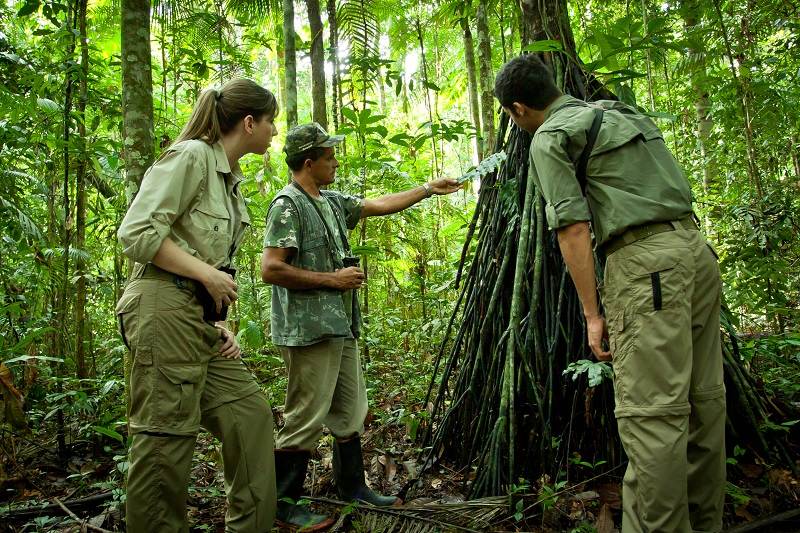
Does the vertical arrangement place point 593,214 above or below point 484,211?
below

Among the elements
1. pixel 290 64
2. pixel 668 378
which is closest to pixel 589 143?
pixel 668 378

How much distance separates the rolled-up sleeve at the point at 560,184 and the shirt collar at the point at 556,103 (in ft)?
0.70

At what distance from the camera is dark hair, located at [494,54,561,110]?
7.21 feet

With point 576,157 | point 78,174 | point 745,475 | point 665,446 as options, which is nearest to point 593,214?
point 576,157

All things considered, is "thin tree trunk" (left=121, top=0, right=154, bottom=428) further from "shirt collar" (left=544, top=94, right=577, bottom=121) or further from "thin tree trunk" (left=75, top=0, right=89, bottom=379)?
"shirt collar" (left=544, top=94, right=577, bottom=121)

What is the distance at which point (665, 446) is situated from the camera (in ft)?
5.99

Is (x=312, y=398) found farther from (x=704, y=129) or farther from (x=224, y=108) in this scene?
(x=704, y=129)

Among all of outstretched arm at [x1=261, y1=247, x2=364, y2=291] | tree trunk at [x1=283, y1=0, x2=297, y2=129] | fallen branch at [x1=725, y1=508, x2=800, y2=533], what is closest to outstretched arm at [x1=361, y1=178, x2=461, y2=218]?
outstretched arm at [x1=261, y1=247, x2=364, y2=291]

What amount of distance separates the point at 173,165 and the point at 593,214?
1470 millimetres

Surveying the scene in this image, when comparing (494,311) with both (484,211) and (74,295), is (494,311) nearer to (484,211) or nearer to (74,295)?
(484,211)

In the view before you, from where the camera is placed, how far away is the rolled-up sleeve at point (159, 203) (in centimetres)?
177

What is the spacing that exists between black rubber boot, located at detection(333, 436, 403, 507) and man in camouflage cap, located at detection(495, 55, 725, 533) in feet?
3.96

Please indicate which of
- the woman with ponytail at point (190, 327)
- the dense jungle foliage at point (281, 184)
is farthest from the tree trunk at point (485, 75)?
the woman with ponytail at point (190, 327)

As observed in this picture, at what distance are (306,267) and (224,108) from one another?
93 cm
